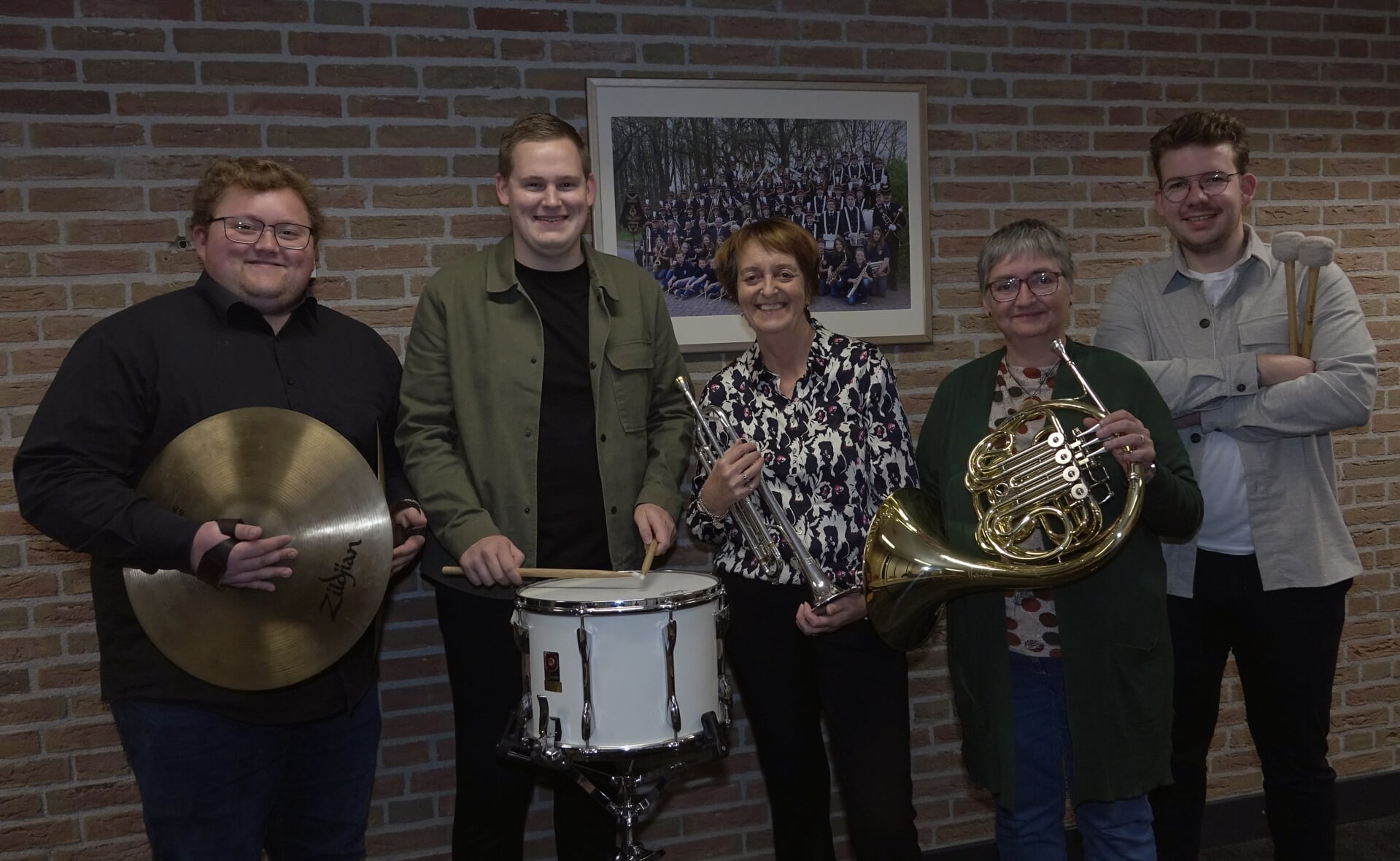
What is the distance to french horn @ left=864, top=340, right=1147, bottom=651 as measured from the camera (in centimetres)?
211

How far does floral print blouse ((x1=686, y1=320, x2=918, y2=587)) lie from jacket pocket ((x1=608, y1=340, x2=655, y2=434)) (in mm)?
164

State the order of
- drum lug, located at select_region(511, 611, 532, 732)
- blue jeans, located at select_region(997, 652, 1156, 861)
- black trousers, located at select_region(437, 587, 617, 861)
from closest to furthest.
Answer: drum lug, located at select_region(511, 611, 532, 732) < blue jeans, located at select_region(997, 652, 1156, 861) < black trousers, located at select_region(437, 587, 617, 861)

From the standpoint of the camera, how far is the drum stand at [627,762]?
207cm

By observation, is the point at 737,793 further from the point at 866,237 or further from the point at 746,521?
the point at 866,237

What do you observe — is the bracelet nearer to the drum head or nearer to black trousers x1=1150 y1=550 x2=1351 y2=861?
the drum head

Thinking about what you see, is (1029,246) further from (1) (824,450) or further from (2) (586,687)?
(2) (586,687)

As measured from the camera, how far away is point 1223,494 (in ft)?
8.45

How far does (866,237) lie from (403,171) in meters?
1.39

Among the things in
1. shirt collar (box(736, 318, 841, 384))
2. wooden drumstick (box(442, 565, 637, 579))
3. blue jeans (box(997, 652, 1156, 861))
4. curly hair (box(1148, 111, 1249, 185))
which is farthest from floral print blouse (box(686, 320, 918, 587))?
curly hair (box(1148, 111, 1249, 185))

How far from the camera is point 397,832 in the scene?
3.04m

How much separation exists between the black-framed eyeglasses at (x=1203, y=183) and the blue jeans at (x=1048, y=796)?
3.86 feet

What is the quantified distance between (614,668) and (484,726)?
51 cm

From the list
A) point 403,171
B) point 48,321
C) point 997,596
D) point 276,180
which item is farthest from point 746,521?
point 48,321

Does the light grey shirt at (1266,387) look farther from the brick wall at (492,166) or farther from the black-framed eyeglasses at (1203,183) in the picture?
the brick wall at (492,166)
